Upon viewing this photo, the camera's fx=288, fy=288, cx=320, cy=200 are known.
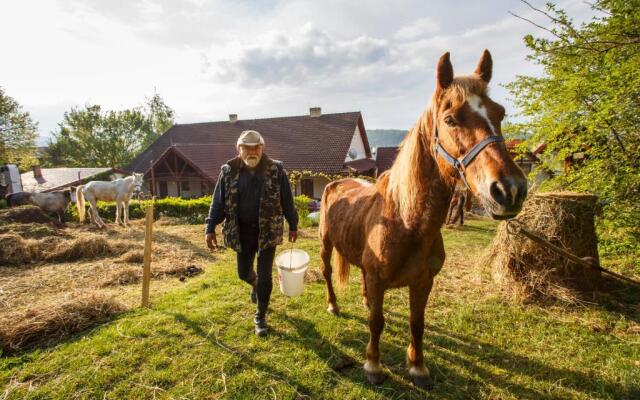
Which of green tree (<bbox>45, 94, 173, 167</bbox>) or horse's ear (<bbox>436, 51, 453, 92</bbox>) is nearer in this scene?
horse's ear (<bbox>436, 51, 453, 92</bbox>)

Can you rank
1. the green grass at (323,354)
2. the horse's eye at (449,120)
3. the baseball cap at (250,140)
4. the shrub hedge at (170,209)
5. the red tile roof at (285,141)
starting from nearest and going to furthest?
the horse's eye at (449,120), the green grass at (323,354), the baseball cap at (250,140), the shrub hedge at (170,209), the red tile roof at (285,141)

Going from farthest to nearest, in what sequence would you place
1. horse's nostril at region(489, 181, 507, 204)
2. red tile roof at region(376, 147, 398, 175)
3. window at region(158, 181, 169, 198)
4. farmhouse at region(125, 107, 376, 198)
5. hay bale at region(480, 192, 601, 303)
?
red tile roof at region(376, 147, 398, 175)
window at region(158, 181, 169, 198)
farmhouse at region(125, 107, 376, 198)
hay bale at region(480, 192, 601, 303)
horse's nostril at region(489, 181, 507, 204)

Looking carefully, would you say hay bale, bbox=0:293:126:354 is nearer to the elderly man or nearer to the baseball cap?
the elderly man

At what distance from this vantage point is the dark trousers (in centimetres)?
325

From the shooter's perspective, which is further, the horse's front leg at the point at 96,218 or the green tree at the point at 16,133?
the green tree at the point at 16,133

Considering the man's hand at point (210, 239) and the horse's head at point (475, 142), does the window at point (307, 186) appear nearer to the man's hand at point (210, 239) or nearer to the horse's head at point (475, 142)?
the man's hand at point (210, 239)

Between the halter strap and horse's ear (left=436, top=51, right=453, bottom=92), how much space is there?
197 mm

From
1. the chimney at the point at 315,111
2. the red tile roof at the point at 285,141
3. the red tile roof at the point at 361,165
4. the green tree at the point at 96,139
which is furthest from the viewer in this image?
the green tree at the point at 96,139

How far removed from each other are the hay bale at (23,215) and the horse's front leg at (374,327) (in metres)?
11.3

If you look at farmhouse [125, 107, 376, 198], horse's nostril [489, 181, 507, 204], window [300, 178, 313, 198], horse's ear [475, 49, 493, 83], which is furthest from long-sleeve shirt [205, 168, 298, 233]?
window [300, 178, 313, 198]


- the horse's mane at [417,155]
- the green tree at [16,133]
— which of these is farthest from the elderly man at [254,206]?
the green tree at [16,133]

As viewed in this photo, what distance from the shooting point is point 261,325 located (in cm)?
334

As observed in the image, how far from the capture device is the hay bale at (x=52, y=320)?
315cm

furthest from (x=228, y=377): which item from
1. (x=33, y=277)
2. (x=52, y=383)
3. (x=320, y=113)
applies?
(x=320, y=113)
